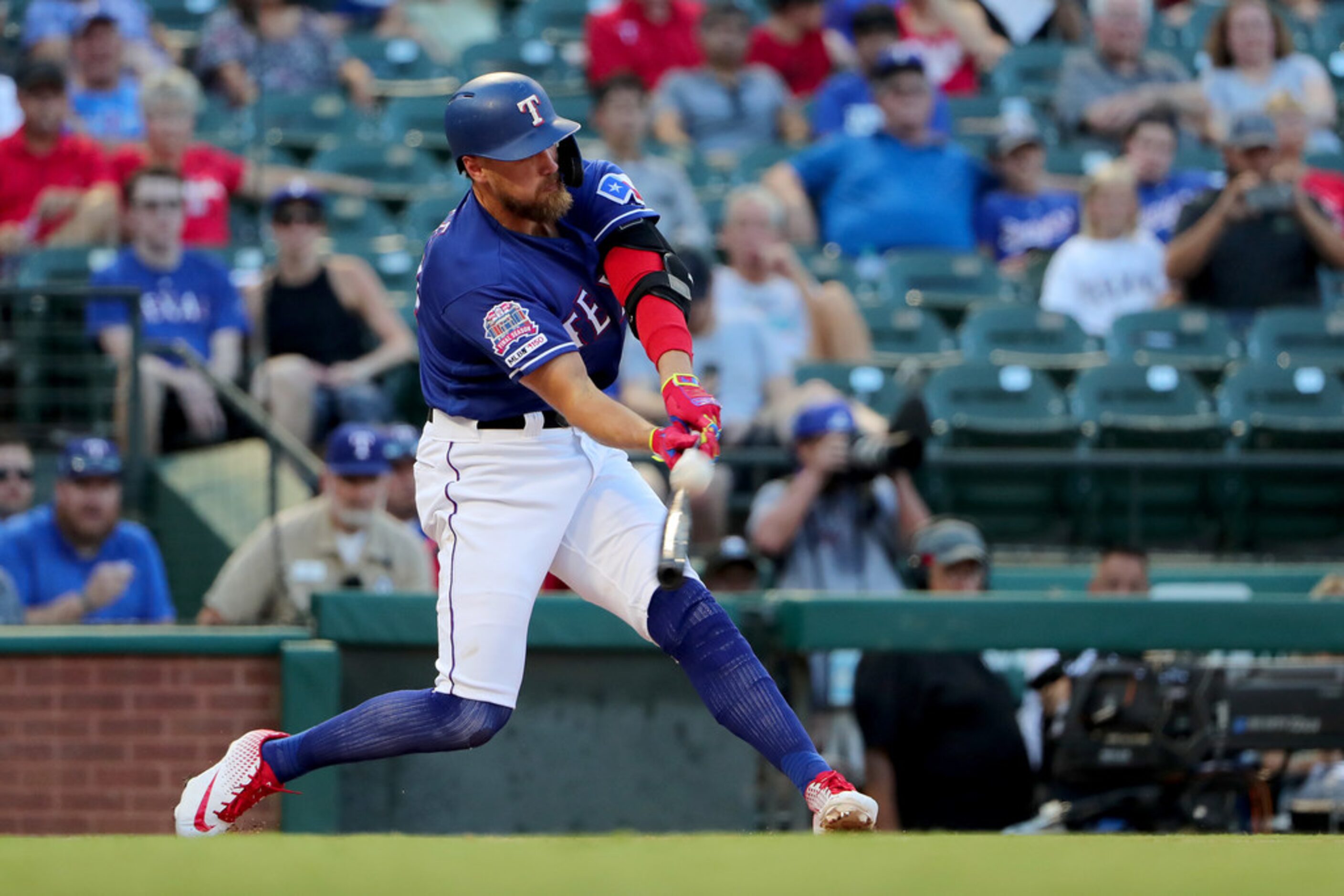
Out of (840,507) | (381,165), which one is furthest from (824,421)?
(381,165)

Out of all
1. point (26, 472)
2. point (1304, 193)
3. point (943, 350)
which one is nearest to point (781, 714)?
point (26, 472)

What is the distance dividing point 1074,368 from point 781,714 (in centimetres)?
442

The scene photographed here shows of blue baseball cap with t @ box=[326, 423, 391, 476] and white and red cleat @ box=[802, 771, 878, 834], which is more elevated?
blue baseball cap with t @ box=[326, 423, 391, 476]

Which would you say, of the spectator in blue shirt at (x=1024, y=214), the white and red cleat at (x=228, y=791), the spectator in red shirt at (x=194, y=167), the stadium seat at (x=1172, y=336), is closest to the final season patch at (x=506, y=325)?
the white and red cleat at (x=228, y=791)

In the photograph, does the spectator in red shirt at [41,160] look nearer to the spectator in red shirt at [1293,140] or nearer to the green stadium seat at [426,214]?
the green stadium seat at [426,214]

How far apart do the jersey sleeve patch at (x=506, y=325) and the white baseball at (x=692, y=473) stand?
472 millimetres

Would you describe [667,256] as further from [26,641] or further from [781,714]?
[26,641]

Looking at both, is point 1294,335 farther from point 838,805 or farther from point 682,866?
→ point 682,866

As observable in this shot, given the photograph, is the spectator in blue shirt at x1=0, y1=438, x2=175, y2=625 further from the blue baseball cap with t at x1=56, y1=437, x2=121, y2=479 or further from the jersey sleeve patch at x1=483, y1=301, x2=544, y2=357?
the jersey sleeve patch at x1=483, y1=301, x2=544, y2=357

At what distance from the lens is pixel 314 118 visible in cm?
1004

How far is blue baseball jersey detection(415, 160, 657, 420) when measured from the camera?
374cm

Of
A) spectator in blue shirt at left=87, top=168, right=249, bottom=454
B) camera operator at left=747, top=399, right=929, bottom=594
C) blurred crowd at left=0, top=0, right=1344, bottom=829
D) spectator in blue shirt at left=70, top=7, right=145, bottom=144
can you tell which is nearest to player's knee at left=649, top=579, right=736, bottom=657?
blurred crowd at left=0, top=0, right=1344, bottom=829

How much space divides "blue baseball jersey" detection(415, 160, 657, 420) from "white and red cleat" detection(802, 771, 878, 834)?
0.97m

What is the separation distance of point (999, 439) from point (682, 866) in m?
4.69
